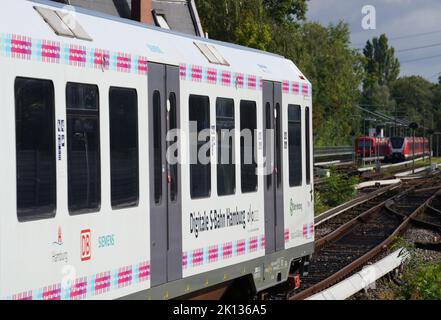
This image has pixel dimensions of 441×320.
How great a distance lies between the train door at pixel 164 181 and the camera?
28.5 feet

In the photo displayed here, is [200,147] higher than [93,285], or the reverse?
[200,147]

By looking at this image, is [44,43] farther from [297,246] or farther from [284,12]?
[284,12]

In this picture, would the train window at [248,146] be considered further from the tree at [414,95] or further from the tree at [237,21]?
the tree at [414,95]

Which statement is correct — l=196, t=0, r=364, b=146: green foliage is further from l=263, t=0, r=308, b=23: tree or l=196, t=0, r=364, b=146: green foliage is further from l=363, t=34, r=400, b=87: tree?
l=363, t=34, r=400, b=87: tree

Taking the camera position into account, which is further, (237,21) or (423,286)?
(237,21)

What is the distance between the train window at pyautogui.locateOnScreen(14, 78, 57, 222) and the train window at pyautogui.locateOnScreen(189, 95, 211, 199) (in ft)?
7.96

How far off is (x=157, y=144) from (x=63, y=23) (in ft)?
5.35

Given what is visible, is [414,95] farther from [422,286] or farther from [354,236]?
→ [422,286]

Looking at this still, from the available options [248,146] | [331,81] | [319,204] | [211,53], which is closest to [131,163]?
[211,53]

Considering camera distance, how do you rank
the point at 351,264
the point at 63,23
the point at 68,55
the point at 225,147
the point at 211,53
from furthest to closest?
the point at 351,264 → the point at 211,53 → the point at 225,147 → the point at 63,23 → the point at 68,55

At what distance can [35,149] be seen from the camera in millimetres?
6992

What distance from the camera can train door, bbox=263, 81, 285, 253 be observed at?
441 inches

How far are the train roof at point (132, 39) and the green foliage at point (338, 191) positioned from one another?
1812cm
